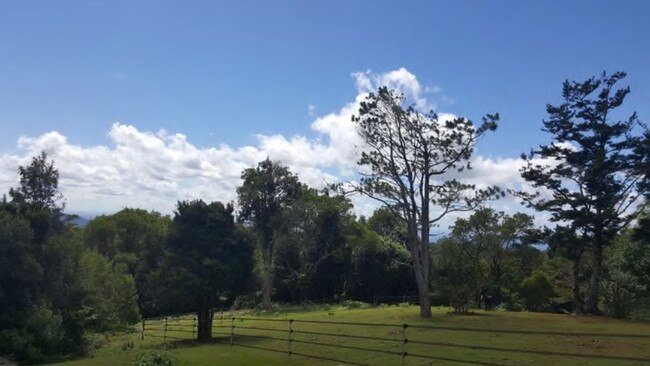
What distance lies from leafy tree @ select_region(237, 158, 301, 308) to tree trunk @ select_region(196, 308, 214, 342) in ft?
75.5

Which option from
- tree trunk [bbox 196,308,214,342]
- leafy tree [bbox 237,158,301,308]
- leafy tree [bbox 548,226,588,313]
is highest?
leafy tree [bbox 237,158,301,308]

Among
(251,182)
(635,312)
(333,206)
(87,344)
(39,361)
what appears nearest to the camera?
(39,361)

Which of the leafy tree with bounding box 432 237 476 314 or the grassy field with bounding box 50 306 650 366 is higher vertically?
the leafy tree with bounding box 432 237 476 314

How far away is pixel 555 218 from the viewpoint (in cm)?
3156

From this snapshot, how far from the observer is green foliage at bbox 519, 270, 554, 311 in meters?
39.6

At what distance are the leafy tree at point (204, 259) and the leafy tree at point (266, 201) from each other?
21329 mm

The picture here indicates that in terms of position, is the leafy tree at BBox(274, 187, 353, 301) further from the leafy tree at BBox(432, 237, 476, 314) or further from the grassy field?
the grassy field

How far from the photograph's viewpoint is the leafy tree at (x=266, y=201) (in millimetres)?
49000

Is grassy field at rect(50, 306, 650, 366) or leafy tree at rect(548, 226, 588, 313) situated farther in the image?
leafy tree at rect(548, 226, 588, 313)

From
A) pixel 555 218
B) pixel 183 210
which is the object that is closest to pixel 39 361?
pixel 183 210

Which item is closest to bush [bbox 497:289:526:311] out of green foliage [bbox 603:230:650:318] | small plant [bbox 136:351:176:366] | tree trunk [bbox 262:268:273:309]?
green foliage [bbox 603:230:650:318]

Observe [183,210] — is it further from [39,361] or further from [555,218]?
[555,218]

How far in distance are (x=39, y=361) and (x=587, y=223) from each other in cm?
2799

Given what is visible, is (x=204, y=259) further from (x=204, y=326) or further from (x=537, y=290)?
(x=537, y=290)
